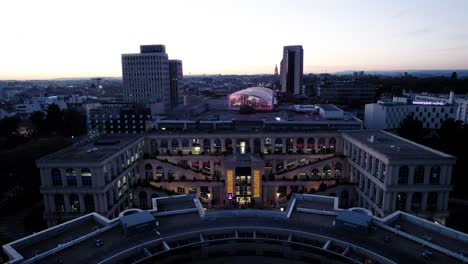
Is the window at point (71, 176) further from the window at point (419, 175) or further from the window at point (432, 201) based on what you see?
the window at point (432, 201)

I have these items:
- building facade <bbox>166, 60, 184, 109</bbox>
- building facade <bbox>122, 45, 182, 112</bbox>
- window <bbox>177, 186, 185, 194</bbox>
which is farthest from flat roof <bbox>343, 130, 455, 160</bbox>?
building facade <bbox>166, 60, 184, 109</bbox>

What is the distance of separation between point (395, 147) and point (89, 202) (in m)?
64.3

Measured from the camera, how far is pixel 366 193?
71.9 m

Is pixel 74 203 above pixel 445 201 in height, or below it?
below

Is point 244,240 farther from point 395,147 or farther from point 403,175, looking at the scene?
point 395,147

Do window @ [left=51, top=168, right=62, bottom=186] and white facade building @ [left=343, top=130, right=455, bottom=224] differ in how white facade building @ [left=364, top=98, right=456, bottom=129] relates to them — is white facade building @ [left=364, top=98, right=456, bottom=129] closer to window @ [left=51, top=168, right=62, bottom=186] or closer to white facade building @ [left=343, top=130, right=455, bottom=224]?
white facade building @ [left=343, top=130, right=455, bottom=224]

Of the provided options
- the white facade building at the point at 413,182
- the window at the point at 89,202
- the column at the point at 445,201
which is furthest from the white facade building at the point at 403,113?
the window at the point at 89,202

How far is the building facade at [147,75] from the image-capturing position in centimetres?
16625

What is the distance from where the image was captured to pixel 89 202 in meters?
64.6

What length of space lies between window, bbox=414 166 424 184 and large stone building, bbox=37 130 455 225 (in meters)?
0.17

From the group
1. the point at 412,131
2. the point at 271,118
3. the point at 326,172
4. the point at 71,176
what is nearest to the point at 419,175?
the point at 326,172

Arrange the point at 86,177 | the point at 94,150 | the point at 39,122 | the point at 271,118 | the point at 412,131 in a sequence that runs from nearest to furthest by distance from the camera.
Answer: the point at 86,177 → the point at 94,150 → the point at 412,131 → the point at 271,118 → the point at 39,122

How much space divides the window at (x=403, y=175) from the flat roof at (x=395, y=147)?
2155 mm

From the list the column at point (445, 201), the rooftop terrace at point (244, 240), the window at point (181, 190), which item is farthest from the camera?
the window at point (181, 190)
